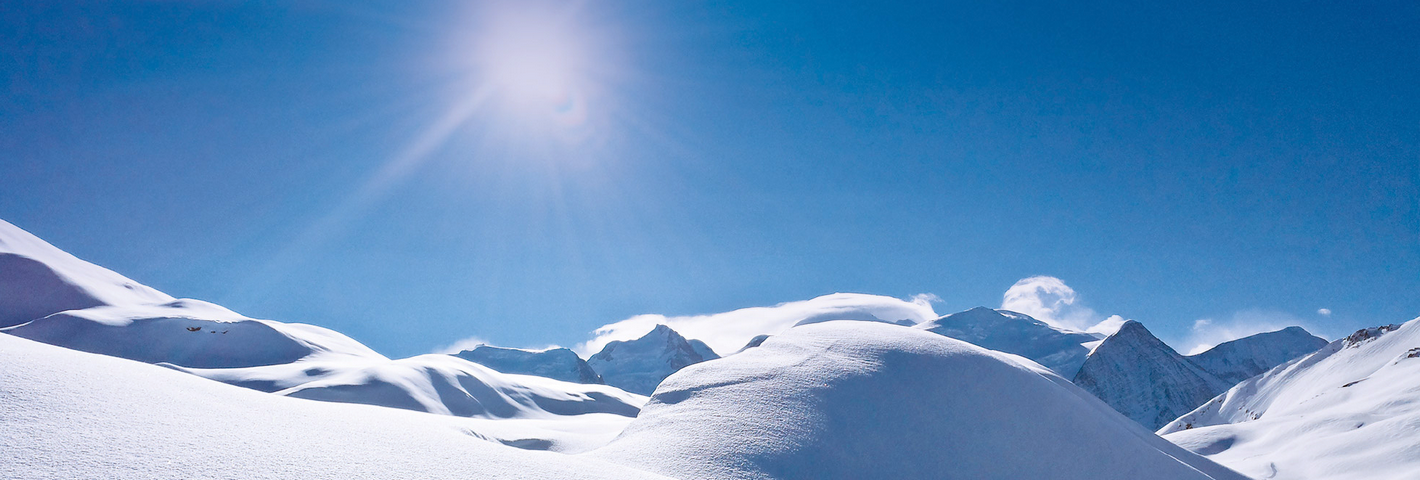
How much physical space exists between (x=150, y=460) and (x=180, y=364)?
8949cm

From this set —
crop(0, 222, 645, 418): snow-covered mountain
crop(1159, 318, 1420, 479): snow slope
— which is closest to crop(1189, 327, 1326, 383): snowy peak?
crop(1159, 318, 1420, 479): snow slope

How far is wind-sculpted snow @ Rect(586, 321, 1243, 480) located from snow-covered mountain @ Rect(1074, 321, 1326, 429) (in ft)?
511

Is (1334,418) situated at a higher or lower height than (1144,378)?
lower

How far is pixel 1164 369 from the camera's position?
154750 mm

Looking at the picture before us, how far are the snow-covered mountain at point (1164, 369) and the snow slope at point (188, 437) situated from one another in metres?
169

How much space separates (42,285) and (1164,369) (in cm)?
22439

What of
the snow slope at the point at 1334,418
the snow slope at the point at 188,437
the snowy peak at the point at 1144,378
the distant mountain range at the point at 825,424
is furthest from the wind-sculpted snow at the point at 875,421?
the snowy peak at the point at 1144,378

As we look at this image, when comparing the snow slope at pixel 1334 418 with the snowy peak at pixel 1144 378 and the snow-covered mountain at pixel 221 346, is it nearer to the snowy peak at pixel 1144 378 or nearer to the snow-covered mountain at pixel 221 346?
the snow-covered mountain at pixel 221 346

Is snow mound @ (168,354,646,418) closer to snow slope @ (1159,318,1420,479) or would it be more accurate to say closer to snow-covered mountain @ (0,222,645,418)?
snow-covered mountain @ (0,222,645,418)

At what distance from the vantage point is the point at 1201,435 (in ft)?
120

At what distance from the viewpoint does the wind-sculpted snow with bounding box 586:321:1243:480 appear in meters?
11.5

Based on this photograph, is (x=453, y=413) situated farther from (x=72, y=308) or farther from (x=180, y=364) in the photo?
(x=72, y=308)

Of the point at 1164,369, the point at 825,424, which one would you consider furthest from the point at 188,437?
the point at 1164,369

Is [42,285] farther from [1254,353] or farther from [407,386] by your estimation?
[1254,353]
